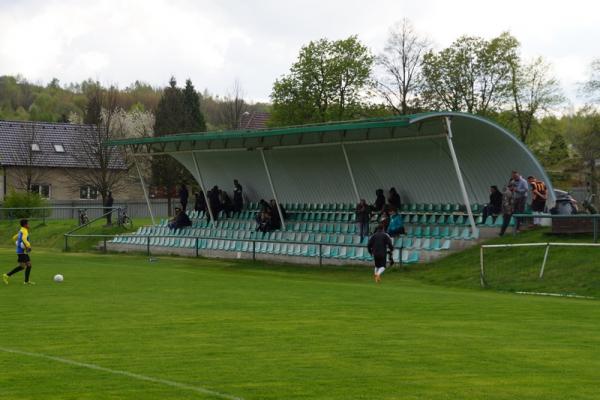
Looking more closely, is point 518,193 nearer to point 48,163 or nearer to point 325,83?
point 325,83

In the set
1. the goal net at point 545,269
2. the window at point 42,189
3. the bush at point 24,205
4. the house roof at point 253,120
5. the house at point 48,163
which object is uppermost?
the house roof at point 253,120

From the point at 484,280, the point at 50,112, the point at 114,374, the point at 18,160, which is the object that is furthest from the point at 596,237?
the point at 50,112

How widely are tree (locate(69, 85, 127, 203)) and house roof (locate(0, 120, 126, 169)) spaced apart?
836mm

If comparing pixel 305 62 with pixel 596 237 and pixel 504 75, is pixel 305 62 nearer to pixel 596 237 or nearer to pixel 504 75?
pixel 504 75

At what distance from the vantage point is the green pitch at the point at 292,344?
10.3 metres

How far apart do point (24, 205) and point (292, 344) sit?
47.0m

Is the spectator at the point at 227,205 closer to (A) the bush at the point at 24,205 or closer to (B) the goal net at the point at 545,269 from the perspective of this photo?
(A) the bush at the point at 24,205

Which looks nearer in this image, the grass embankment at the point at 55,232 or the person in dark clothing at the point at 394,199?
the person in dark clothing at the point at 394,199

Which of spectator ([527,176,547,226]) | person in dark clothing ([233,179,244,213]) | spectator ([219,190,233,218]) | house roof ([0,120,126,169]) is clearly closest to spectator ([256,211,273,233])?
person in dark clothing ([233,179,244,213])

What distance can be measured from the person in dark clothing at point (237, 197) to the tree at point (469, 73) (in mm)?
23321

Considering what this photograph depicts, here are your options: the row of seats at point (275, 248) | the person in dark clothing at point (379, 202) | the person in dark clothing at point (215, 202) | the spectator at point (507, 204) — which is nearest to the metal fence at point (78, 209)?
the person in dark clothing at point (215, 202)

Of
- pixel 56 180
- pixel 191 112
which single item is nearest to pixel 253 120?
pixel 191 112

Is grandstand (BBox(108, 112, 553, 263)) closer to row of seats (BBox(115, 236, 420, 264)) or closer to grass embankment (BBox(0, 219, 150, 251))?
row of seats (BBox(115, 236, 420, 264))

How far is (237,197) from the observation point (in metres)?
43.7
